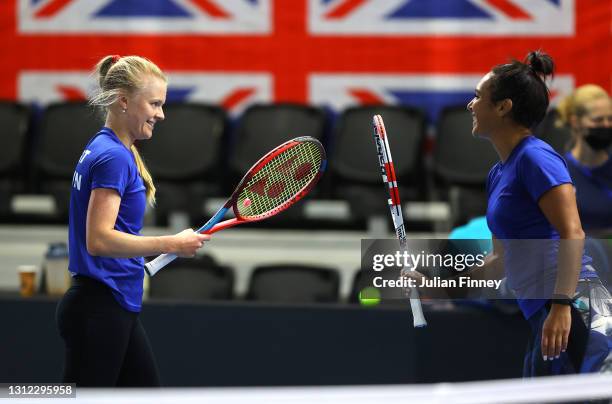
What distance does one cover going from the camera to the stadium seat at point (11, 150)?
6133 mm

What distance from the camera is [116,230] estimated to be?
9.93ft

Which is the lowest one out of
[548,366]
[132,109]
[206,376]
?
[206,376]

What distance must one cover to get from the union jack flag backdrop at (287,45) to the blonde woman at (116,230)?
3.18 meters

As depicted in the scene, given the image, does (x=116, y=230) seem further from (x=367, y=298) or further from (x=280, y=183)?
(x=367, y=298)

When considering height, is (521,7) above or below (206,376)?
above

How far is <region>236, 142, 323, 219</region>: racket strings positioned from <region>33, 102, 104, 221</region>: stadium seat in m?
2.71

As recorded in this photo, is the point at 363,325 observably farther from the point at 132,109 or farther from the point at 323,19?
the point at 323,19

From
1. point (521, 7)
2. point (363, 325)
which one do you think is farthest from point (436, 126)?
point (363, 325)

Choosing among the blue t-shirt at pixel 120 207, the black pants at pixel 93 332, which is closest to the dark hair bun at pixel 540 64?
the blue t-shirt at pixel 120 207

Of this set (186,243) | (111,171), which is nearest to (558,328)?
(186,243)

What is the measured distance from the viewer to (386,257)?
11.0 feet

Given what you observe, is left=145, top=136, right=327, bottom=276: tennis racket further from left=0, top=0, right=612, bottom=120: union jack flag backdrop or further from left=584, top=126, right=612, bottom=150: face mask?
left=0, top=0, right=612, bottom=120: union jack flag backdrop

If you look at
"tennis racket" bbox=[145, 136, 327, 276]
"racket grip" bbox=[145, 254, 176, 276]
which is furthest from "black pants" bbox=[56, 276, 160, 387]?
"tennis racket" bbox=[145, 136, 327, 276]

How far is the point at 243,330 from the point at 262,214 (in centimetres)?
128
